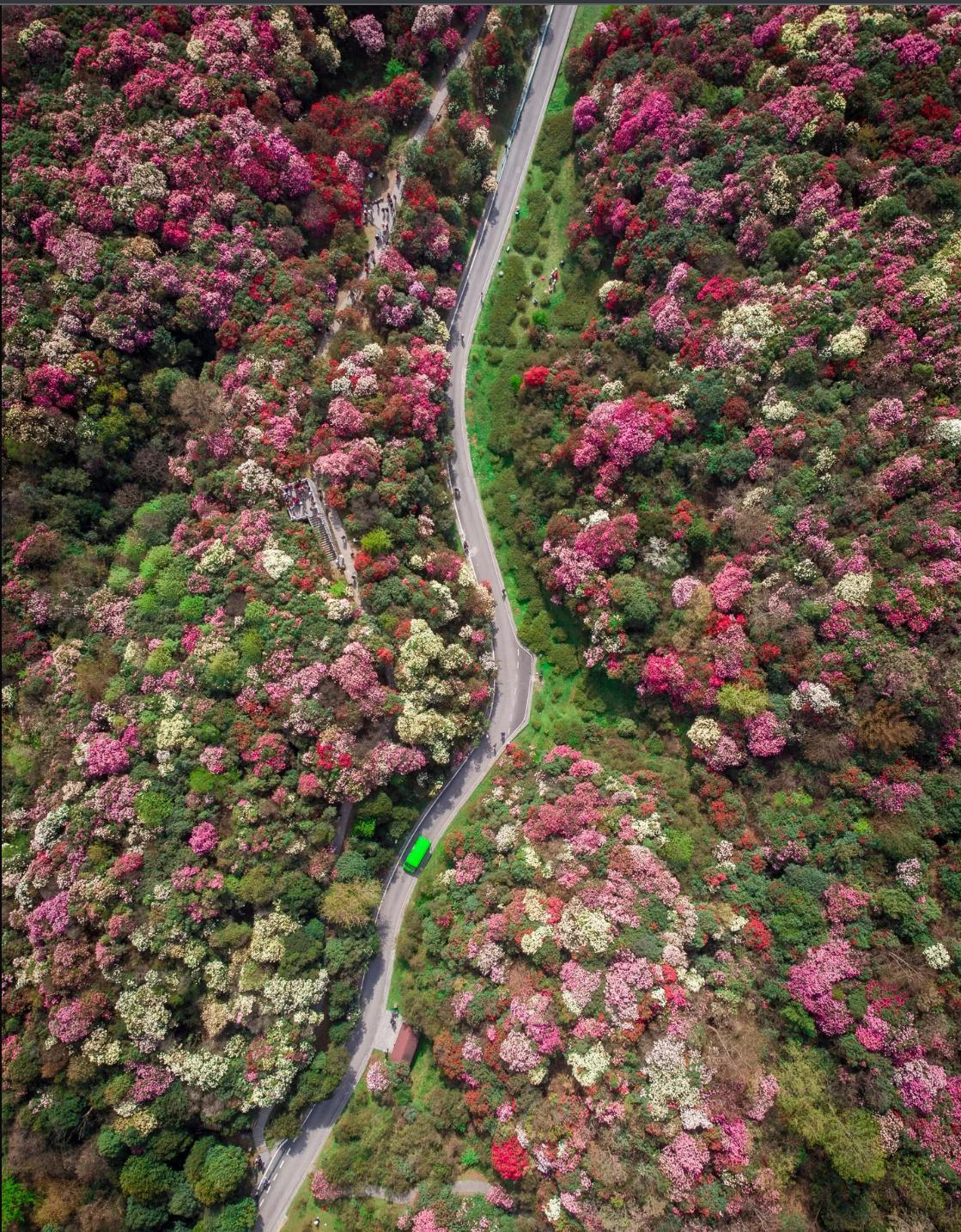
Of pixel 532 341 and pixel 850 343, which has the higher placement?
pixel 532 341

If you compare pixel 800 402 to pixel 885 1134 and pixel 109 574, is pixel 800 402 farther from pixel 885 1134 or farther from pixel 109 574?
pixel 109 574

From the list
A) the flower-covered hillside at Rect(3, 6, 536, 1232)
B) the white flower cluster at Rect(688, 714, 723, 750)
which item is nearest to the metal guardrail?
the flower-covered hillside at Rect(3, 6, 536, 1232)

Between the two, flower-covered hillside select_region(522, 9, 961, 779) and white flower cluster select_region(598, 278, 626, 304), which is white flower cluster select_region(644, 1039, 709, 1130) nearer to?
flower-covered hillside select_region(522, 9, 961, 779)

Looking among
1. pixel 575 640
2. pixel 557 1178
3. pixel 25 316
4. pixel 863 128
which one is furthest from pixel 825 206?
Result: pixel 557 1178

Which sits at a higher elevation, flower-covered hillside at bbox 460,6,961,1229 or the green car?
flower-covered hillside at bbox 460,6,961,1229

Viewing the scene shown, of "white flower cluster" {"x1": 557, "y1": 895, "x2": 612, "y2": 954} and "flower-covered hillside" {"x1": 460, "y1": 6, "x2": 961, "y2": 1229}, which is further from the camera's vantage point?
"white flower cluster" {"x1": 557, "y1": 895, "x2": 612, "y2": 954}

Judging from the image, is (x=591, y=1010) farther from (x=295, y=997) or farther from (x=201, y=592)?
(x=201, y=592)

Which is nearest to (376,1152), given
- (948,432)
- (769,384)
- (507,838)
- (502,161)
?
(507,838)
